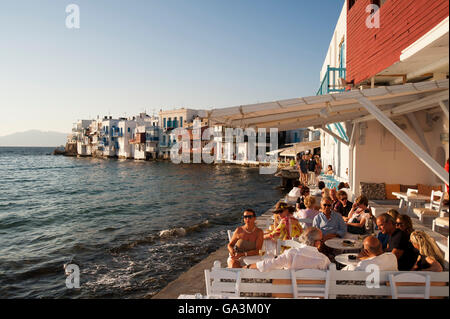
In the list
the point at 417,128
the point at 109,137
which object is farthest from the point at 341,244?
the point at 109,137

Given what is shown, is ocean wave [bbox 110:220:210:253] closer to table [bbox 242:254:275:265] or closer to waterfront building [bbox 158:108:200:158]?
table [bbox 242:254:275:265]

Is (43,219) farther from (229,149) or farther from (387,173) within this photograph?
(229,149)

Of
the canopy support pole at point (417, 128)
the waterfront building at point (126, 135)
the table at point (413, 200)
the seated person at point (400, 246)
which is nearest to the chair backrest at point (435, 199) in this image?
the table at point (413, 200)

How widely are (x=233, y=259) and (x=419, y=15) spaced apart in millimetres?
6342

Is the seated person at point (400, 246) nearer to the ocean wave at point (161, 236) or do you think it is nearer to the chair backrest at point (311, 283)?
the chair backrest at point (311, 283)

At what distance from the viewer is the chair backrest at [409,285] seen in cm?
311

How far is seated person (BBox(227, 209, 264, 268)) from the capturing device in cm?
503

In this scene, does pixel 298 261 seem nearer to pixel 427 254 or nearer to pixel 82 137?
pixel 427 254

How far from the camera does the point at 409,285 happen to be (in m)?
3.25

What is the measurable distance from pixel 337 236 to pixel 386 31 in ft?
20.2

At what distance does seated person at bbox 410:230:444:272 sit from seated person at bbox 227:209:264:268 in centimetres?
217

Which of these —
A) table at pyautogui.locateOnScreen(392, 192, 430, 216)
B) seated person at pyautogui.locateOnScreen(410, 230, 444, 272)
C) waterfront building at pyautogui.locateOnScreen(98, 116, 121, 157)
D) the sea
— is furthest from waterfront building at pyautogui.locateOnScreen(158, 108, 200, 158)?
seated person at pyautogui.locateOnScreen(410, 230, 444, 272)
